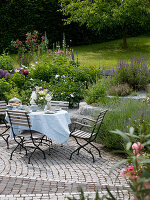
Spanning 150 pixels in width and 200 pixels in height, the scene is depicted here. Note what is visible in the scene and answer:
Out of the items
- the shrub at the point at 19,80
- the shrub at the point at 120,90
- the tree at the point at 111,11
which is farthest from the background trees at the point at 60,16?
the shrub at the point at 120,90

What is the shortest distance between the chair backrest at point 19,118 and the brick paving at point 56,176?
2.07ft

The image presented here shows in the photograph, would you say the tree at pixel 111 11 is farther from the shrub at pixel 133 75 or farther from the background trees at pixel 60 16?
the shrub at pixel 133 75

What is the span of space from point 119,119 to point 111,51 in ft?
40.7

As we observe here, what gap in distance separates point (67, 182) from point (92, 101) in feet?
12.4

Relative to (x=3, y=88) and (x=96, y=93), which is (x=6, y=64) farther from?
(x=96, y=93)

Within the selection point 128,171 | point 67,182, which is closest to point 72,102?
point 67,182

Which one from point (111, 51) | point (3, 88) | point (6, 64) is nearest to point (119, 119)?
point (3, 88)

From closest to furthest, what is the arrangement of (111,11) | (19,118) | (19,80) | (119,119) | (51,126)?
(19,118) → (51,126) → (119,119) → (19,80) → (111,11)

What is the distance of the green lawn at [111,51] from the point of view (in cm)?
1545

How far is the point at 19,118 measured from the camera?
5980mm

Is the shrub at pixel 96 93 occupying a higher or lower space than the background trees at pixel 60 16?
lower

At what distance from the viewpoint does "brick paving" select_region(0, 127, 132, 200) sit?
433cm

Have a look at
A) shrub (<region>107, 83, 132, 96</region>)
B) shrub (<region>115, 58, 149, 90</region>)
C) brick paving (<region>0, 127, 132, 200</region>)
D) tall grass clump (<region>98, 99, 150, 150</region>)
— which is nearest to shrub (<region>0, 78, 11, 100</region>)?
brick paving (<region>0, 127, 132, 200</region>)

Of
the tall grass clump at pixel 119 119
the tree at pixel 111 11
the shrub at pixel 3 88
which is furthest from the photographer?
the tree at pixel 111 11
